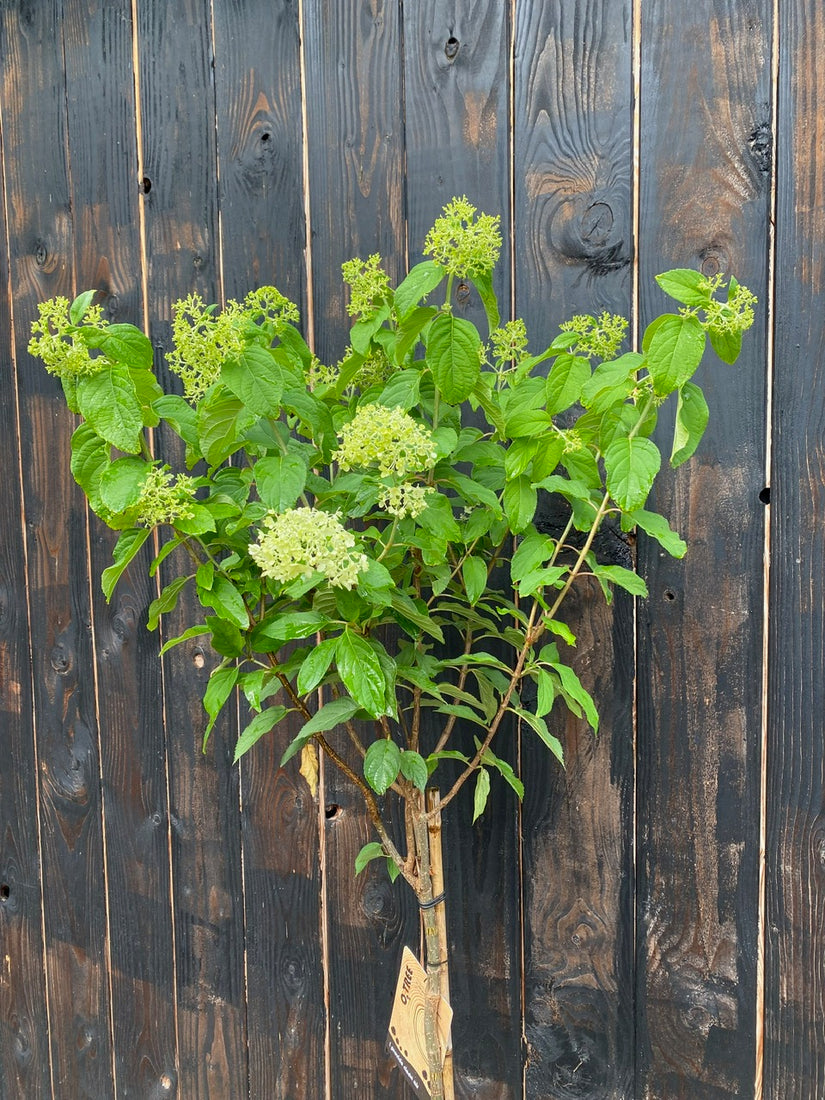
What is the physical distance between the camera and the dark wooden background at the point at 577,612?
1017mm

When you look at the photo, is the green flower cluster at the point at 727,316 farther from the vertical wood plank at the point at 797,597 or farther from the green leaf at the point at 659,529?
the vertical wood plank at the point at 797,597

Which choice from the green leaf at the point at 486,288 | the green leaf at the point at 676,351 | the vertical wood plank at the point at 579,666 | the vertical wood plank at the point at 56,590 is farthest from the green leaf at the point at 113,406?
the vertical wood plank at the point at 56,590

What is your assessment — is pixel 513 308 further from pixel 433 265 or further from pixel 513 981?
pixel 513 981

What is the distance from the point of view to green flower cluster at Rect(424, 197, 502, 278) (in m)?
0.73

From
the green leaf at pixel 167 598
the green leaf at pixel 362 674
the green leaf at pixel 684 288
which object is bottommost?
the green leaf at pixel 362 674

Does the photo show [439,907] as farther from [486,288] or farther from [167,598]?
[486,288]

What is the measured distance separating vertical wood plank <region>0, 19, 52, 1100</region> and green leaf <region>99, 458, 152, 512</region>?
0.82 meters

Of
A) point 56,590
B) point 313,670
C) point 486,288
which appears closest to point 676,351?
point 486,288

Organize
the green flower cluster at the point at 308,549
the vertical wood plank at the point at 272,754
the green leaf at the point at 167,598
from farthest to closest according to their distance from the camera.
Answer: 1. the vertical wood plank at the point at 272,754
2. the green leaf at the point at 167,598
3. the green flower cluster at the point at 308,549

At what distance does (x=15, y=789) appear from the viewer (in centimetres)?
149

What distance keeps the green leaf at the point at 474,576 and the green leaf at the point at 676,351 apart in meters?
0.26

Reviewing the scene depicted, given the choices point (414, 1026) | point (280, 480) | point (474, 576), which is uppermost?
point (280, 480)

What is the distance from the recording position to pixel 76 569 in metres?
1.39

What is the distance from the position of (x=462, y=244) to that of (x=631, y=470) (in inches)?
9.8
